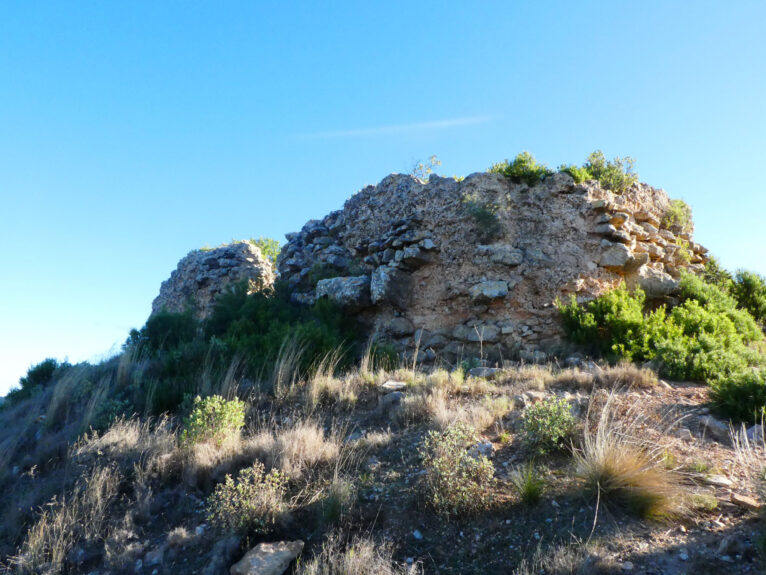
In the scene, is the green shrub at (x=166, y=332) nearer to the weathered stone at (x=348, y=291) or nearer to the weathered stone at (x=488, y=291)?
the weathered stone at (x=348, y=291)

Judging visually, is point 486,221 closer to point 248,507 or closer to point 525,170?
point 525,170

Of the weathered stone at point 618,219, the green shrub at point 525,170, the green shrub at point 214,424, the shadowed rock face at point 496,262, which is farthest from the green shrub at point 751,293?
the green shrub at point 214,424

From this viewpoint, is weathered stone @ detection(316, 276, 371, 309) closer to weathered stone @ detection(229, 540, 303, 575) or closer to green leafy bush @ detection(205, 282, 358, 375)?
green leafy bush @ detection(205, 282, 358, 375)

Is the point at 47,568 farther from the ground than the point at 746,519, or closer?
closer

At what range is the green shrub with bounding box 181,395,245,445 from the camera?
5.39 meters

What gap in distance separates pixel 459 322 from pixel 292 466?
18.6ft

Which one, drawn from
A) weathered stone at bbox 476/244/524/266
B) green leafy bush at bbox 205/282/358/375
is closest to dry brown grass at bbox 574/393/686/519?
green leafy bush at bbox 205/282/358/375

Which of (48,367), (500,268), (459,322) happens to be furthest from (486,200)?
(48,367)

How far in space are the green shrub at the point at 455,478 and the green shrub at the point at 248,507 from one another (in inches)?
55.5

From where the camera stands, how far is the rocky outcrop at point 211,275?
13734 millimetres

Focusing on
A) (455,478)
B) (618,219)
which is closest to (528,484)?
(455,478)

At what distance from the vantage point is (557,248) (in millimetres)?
9664

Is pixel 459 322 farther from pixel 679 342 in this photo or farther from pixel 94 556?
pixel 94 556

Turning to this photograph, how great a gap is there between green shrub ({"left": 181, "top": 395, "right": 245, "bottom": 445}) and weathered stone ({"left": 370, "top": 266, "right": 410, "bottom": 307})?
4.64 meters
